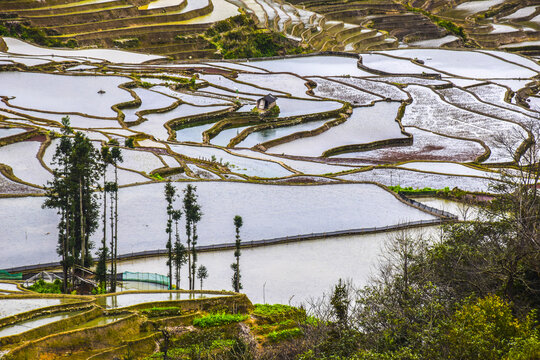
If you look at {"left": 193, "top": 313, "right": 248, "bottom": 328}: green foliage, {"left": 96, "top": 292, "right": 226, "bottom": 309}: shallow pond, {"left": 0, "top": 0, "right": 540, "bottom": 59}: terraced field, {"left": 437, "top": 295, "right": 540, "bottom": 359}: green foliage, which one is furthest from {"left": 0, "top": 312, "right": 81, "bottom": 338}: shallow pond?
{"left": 0, "top": 0, "right": 540, "bottom": 59}: terraced field

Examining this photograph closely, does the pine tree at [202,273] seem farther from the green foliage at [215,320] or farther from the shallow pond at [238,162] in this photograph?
the shallow pond at [238,162]

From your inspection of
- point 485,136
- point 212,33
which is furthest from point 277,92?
point 212,33

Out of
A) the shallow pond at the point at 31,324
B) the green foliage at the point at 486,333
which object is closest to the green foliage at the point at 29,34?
the shallow pond at the point at 31,324

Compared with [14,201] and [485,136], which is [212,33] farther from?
[14,201]

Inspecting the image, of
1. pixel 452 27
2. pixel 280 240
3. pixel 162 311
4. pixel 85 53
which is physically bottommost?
pixel 280 240

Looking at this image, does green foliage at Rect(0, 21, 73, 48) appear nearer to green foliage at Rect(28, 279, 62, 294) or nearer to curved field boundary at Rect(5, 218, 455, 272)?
curved field boundary at Rect(5, 218, 455, 272)

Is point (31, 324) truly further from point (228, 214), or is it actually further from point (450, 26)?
point (450, 26)

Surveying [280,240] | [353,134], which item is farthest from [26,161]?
[353,134]
